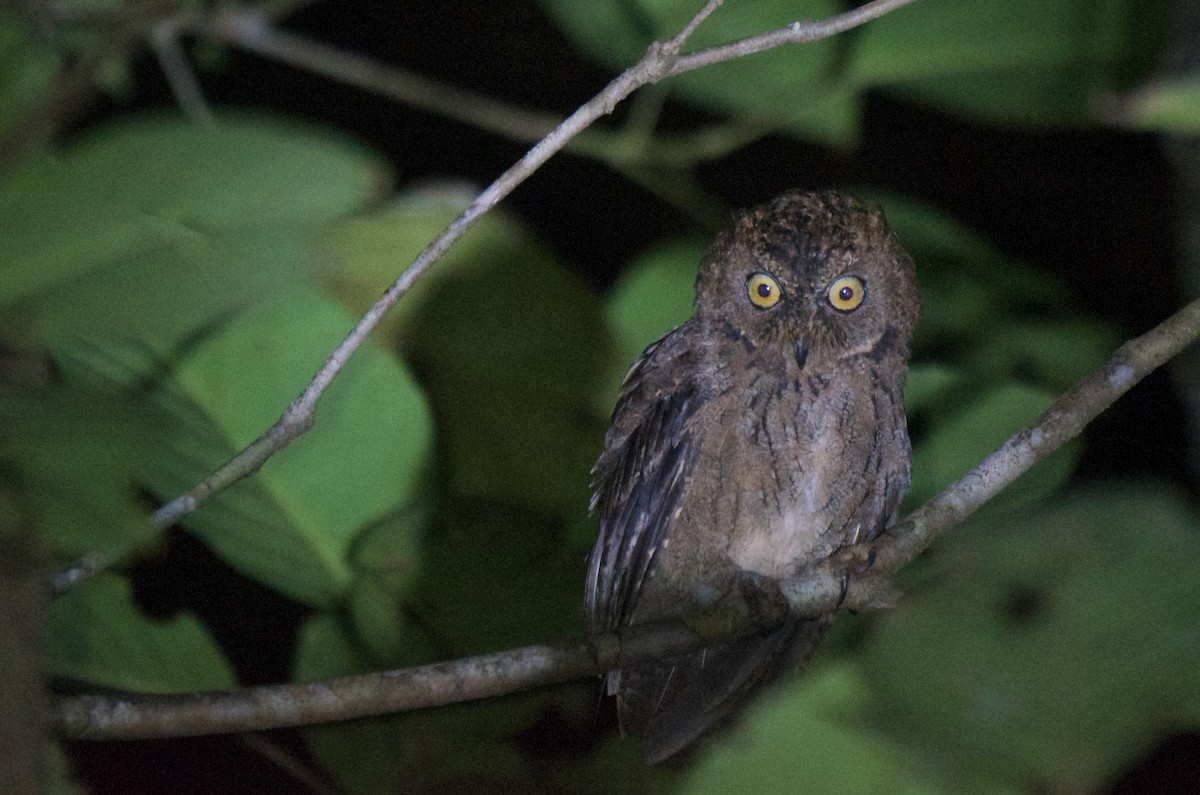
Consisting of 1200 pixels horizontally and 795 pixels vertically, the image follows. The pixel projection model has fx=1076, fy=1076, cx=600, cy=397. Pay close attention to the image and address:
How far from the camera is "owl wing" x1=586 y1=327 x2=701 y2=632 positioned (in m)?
1.58

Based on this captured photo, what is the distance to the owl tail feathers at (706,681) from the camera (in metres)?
1.69

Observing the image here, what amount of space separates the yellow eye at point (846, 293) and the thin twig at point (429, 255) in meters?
0.80

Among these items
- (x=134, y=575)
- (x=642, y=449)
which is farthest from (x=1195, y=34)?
(x=134, y=575)

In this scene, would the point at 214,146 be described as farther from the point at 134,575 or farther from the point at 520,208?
the point at 520,208

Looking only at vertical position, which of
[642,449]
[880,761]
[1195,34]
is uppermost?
[1195,34]

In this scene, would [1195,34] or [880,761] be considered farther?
[1195,34]

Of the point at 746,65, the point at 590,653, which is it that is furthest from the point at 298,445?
the point at 746,65

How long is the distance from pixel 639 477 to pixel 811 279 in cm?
39

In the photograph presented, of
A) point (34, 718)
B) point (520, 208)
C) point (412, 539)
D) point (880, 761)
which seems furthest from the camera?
point (520, 208)

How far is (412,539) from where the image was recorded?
1017 millimetres

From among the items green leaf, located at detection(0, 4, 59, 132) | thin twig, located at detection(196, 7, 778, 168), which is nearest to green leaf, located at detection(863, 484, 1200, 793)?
green leaf, located at detection(0, 4, 59, 132)

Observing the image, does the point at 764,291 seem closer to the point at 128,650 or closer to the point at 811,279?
the point at 811,279

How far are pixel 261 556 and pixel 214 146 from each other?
70 centimetres

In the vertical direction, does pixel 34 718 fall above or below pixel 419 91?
below
